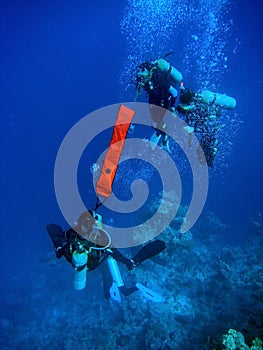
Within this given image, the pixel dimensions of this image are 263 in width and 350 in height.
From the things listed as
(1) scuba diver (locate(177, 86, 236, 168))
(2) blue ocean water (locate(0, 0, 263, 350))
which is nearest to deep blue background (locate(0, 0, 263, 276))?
(2) blue ocean water (locate(0, 0, 263, 350))

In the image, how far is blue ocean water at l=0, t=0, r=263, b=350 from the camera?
32.1 ft

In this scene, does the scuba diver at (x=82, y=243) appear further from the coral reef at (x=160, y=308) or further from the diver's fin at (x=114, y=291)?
the diver's fin at (x=114, y=291)

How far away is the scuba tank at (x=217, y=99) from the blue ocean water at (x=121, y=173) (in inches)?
100

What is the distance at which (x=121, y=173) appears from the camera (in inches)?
1351

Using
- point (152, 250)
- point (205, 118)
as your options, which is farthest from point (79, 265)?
point (205, 118)

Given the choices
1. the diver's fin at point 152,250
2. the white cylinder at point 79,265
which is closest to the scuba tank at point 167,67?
the diver's fin at point 152,250

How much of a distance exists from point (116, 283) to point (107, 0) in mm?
39749

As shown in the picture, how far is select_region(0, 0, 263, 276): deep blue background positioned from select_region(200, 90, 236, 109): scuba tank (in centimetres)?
2523

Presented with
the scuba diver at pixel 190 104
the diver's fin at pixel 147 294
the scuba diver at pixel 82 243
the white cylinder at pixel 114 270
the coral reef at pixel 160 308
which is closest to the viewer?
the scuba diver at pixel 82 243

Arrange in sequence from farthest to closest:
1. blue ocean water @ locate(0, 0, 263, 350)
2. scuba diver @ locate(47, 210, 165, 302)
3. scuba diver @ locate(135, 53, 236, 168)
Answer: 1. blue ocean water @ locate(0, 0, 263, 350)
2. scuba diver @ locate(135, 53, 236, 168)
3. scuba diver @ locate(47, 210, 165, 302)

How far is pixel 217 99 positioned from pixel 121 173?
1110 inches

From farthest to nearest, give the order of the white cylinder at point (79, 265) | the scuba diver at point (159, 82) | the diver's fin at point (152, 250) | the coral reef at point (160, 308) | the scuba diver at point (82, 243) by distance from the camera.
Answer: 1. the coral reef at point (160, 308)
2. the scuba diver at point (159, 82)
3. the diver's fin at point (152, 250)
4. the white cylinder at point (79, 265)
5. the scuba diver at point (82, 243)

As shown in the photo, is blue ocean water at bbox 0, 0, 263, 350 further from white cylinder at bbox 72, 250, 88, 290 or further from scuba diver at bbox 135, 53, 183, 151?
white cylinder at bbox 72, 250, 88, 290

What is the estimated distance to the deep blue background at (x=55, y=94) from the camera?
34969 mm
